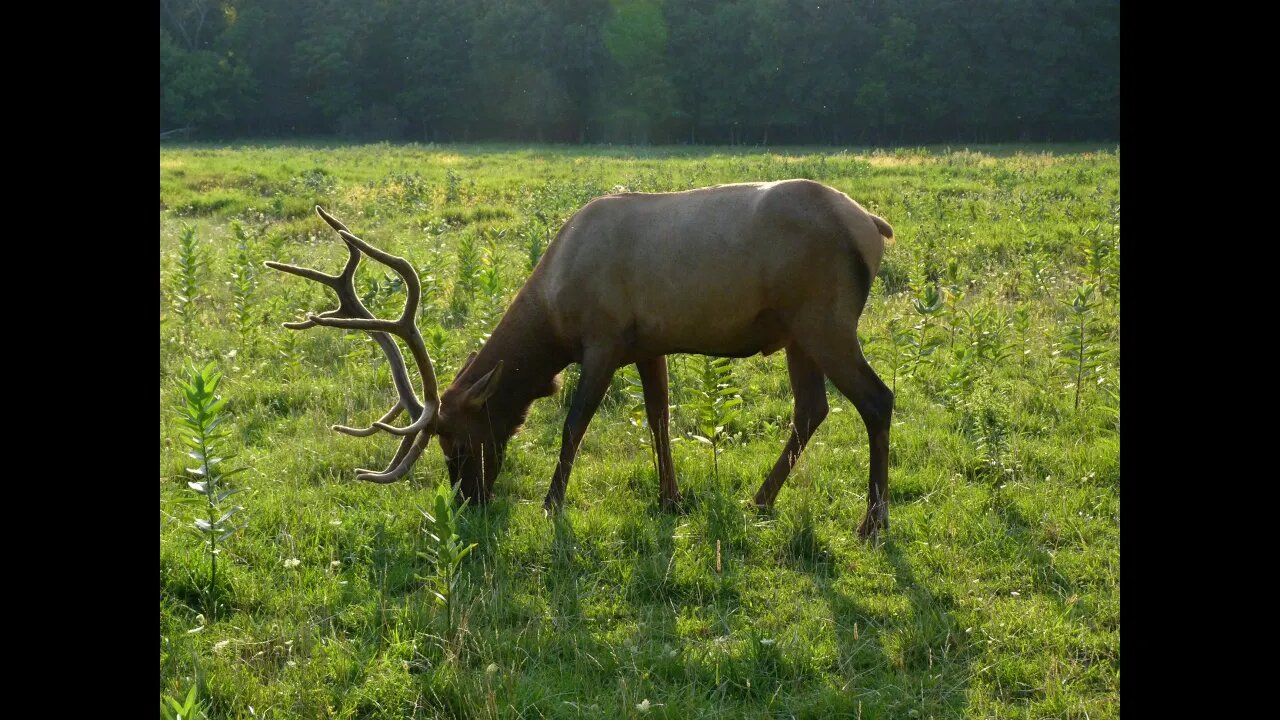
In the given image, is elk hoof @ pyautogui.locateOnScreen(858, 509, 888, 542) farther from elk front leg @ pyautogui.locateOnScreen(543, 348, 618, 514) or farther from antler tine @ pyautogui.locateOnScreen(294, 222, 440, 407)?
antler tine @ pyautogui.locateOnScreen(294, 222, 440, 407)

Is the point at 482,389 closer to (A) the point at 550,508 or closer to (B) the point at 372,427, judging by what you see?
(A) the point at 550,508

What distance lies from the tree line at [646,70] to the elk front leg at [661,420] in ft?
155

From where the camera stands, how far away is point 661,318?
5949 mm

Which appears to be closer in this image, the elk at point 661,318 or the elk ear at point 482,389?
the elk at point 661,318

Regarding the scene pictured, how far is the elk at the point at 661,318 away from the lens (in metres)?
5.61

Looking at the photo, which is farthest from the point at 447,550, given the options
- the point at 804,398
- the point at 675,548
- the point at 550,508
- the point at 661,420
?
the point at 804,398

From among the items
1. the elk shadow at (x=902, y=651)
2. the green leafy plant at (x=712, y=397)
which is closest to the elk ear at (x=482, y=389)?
the green leafy plant at (x=712, y=397)

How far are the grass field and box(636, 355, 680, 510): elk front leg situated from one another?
0.10 meters

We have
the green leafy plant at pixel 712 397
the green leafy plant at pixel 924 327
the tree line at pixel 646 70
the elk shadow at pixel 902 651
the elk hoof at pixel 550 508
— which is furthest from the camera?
the tree line at pixel 646 70

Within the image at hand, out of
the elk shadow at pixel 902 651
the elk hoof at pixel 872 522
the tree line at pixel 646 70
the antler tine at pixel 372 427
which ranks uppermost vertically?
the tree line at pixel 646 70

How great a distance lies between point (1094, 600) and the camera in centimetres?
466

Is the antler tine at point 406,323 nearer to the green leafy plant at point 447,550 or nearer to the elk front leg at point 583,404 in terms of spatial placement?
the elk front leg at point 583,404
